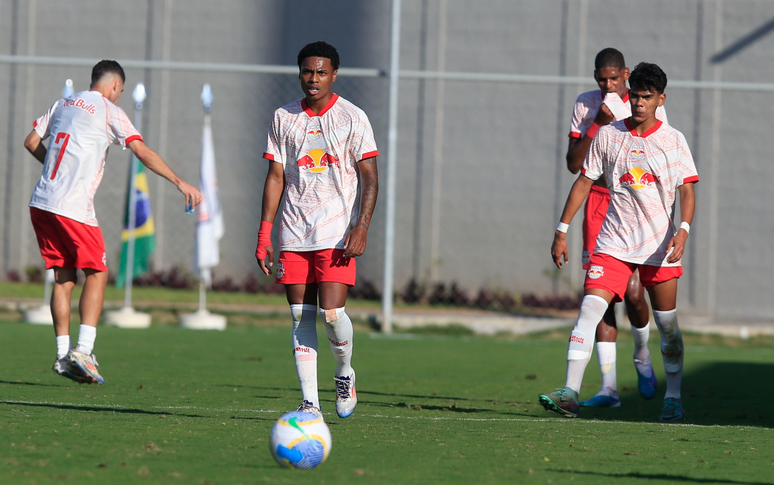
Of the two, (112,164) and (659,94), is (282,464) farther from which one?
(112,164)

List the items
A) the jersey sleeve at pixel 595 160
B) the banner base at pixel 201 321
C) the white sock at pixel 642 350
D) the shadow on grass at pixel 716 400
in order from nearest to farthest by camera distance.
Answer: the jersey sleeve at pixel 595 160, the shadow on grass at pixel 716 400, the white sock at pixel 642 350, the banner base at pixel 201 321

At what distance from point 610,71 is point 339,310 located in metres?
2.65

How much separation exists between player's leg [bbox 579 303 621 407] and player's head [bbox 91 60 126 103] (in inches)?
145

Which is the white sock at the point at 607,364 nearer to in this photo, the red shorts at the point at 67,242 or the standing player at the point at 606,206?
the standing player at the point at 606,206

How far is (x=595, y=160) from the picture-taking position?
5559mm

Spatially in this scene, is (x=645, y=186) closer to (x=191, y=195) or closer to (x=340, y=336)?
(x=340, y=336)

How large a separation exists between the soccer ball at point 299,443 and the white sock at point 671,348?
2826 millimetres

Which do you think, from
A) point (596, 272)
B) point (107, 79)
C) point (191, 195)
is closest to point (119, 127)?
point (107, 79)

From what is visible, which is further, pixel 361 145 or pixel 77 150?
pixel 77 150

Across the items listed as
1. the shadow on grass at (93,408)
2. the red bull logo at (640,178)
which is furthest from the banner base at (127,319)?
the red bull logo at (640,178)

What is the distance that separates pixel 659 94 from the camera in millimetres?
5410

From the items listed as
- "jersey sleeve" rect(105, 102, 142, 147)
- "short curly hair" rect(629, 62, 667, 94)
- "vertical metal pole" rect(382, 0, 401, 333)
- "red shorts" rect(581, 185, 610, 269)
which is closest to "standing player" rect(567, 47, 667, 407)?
"red shorts" rect(581, 185, 610, 269)

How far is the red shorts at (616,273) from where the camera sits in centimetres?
547

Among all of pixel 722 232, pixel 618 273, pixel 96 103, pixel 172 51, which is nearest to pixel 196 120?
pixel 172 51
